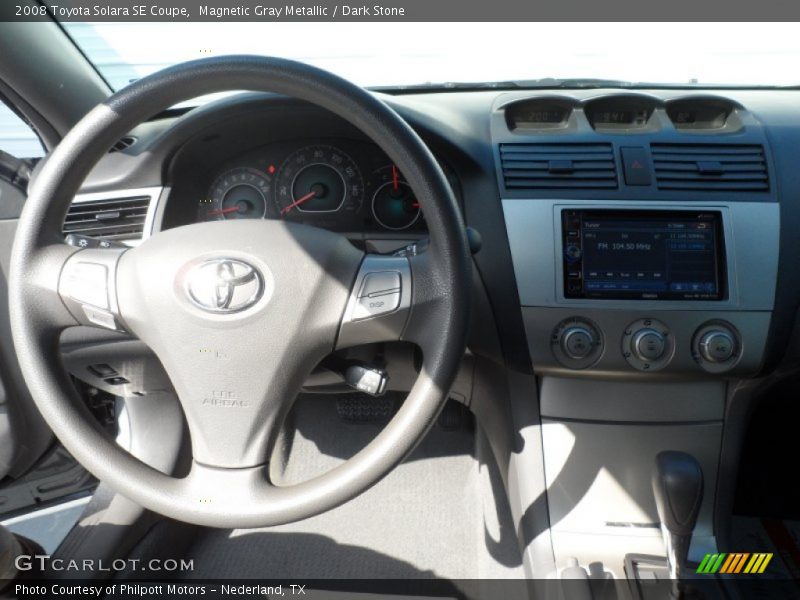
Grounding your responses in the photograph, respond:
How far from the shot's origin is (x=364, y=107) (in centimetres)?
101

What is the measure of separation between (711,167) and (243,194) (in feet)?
3.60

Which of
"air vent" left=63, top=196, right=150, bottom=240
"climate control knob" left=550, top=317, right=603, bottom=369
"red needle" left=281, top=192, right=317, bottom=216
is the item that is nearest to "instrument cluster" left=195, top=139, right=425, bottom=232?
"red needle" left=281, top=192, right=317, bottom=216

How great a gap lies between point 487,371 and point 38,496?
4.82 ft

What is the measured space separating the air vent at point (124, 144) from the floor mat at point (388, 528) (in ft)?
3.28

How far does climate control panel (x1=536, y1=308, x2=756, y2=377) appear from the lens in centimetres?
147

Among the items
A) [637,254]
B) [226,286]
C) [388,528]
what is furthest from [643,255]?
[388,528]

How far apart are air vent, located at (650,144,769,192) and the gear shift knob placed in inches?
23.8

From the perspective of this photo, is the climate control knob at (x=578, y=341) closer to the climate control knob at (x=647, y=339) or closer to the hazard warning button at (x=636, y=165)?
the climate control knob at (x=647, y=339)

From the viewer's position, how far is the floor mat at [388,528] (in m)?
1.88

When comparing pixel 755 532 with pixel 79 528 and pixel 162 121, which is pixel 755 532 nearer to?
pixel 79 528

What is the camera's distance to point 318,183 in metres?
1.61

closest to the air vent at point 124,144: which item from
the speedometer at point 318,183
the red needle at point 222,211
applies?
the red needle at point 222,211

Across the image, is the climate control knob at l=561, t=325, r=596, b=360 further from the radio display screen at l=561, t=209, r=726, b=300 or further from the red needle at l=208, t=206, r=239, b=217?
the red needle at l=208, t=206, r=239, b=217

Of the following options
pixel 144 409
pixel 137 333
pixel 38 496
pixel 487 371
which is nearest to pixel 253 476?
pixel 137 333
